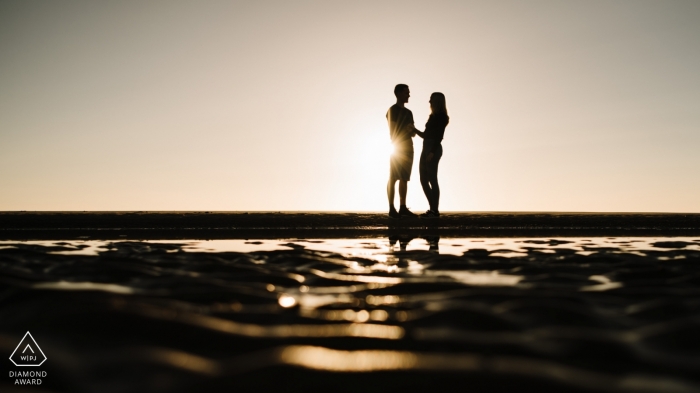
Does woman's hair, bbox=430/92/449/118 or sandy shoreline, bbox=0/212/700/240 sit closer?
sandy shoreline, bbox=0/212/700/240

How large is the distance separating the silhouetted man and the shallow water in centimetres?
750

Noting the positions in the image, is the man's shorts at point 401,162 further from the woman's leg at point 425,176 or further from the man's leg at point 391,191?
the woman's leg at point 425,176

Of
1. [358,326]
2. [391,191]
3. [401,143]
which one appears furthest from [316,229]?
[358,326]

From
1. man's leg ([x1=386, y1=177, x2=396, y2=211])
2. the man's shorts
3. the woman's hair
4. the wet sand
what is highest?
the woman's hair

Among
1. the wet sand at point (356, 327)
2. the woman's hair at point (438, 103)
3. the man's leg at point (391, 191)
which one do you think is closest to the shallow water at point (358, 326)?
the wet sand at point (356, 327)

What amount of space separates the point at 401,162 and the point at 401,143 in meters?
0.44

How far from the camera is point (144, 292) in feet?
8.21

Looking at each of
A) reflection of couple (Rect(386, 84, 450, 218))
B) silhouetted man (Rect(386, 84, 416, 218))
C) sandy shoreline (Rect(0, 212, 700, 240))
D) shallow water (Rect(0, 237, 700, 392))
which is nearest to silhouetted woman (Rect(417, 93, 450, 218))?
reflection of couple (Rect(386, 84, 450, 218))

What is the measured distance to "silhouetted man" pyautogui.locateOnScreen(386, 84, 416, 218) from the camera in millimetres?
10859

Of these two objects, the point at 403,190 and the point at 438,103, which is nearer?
the point at 438,103

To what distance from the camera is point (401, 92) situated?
10.8 meters

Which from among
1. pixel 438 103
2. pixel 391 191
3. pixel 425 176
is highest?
pixel 438 103

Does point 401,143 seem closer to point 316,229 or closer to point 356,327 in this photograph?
point 316,229

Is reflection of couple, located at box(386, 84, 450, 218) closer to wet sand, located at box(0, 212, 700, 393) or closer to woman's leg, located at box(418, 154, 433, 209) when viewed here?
woman's leg, located at box(418, 154, 433, 209)
